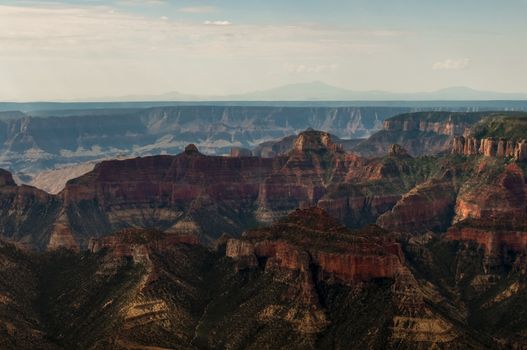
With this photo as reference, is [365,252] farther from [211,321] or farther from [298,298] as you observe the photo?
[211,321]

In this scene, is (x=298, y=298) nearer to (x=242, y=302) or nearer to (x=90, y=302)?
(x=242, y=302)

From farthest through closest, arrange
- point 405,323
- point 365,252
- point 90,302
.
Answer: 1. point 90,302
2. point 365,252
3. point 405,323

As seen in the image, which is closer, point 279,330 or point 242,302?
point 279,330

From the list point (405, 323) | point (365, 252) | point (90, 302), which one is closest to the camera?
point (405, 323)

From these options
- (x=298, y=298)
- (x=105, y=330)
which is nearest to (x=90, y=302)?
(x=105, y=330)

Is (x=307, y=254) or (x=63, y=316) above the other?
(x=307, y=254)

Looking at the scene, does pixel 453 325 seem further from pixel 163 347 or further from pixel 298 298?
pixel 163 347

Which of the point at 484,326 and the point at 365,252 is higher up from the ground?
the point at 365,252

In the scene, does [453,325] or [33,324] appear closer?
[453,325]

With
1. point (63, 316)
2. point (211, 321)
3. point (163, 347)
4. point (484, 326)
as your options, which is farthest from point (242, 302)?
point (484, 326)
